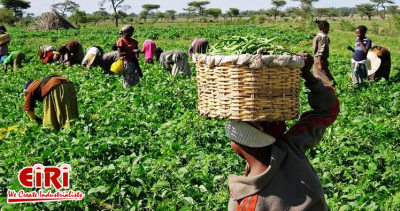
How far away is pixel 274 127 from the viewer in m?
2.32

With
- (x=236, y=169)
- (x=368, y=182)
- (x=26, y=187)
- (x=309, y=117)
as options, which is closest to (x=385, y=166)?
(x=368, y=182)

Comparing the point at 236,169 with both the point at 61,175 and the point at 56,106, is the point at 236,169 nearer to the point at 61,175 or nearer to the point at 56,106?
the point at 61,175

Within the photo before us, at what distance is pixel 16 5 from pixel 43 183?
6634 cm

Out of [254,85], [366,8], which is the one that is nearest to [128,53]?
[254,85]

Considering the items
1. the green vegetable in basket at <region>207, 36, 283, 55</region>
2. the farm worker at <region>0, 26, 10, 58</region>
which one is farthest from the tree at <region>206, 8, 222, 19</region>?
the green vegetable in basket at <region>207, 36, 283, 55</region>

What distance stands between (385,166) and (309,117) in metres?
2.51

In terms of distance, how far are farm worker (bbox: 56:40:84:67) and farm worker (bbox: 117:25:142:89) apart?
13.5ft

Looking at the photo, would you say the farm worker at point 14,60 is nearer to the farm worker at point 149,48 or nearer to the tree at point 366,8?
the farm worker at point 149,48

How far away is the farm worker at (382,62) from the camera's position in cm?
952

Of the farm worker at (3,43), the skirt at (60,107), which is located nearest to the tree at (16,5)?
the farm worker at (3,43)

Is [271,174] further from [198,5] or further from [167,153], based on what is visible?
[198,5]

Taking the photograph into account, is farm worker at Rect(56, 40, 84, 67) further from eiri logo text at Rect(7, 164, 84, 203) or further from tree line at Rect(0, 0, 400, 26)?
tree line at Rect(0, 0, 400, 26)

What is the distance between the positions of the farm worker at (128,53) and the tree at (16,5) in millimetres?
60071

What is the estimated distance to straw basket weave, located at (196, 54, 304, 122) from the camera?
6.97 ft
